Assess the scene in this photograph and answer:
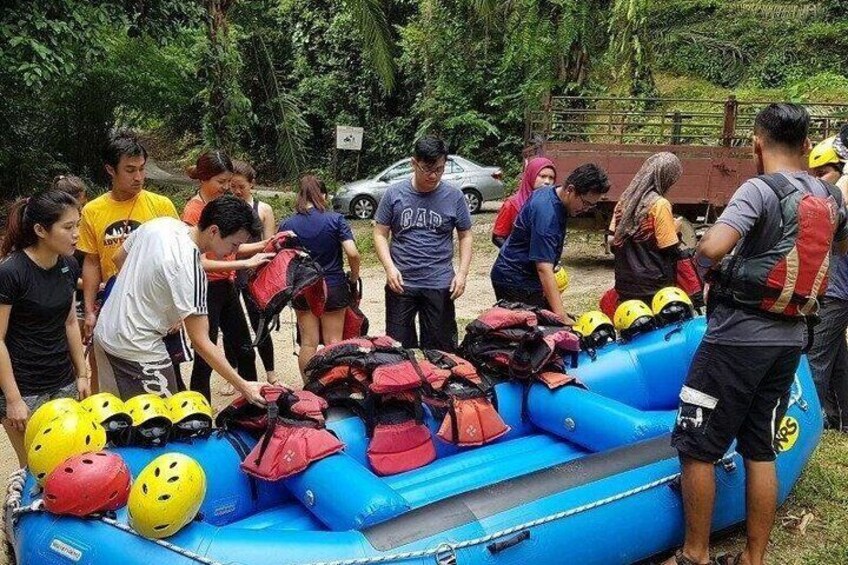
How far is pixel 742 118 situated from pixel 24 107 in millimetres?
12390

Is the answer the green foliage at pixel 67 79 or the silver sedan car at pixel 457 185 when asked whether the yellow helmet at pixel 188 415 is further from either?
the silver sedan car at pixel 457 185

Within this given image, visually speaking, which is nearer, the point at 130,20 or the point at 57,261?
the point at 57,261

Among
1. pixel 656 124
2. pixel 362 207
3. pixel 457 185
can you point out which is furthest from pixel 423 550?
pixel 362 207

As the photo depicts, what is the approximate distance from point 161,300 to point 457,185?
12289 millimetres

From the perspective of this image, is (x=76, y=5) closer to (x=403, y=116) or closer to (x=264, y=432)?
(x=264, y=432)

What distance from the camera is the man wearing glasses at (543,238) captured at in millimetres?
4281

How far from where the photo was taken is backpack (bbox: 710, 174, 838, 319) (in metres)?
2.80

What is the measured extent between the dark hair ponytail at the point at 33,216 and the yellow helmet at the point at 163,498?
1190 millimetres

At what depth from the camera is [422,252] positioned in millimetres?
4684

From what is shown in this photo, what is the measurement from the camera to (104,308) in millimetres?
3352

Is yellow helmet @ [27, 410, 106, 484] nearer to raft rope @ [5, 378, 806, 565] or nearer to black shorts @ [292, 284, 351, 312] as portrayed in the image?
raft rope @ [5, 378, 806, 565]

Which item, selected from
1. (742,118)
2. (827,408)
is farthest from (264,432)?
(742,118)

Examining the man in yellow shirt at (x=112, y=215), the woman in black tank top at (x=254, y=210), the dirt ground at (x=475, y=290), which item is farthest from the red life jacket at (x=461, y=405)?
the dirt ground at (x=475, y=290)

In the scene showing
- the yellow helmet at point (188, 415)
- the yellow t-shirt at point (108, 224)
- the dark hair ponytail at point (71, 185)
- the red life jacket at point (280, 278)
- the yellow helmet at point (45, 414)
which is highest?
the dark hair ponytail at point (71, 185)
